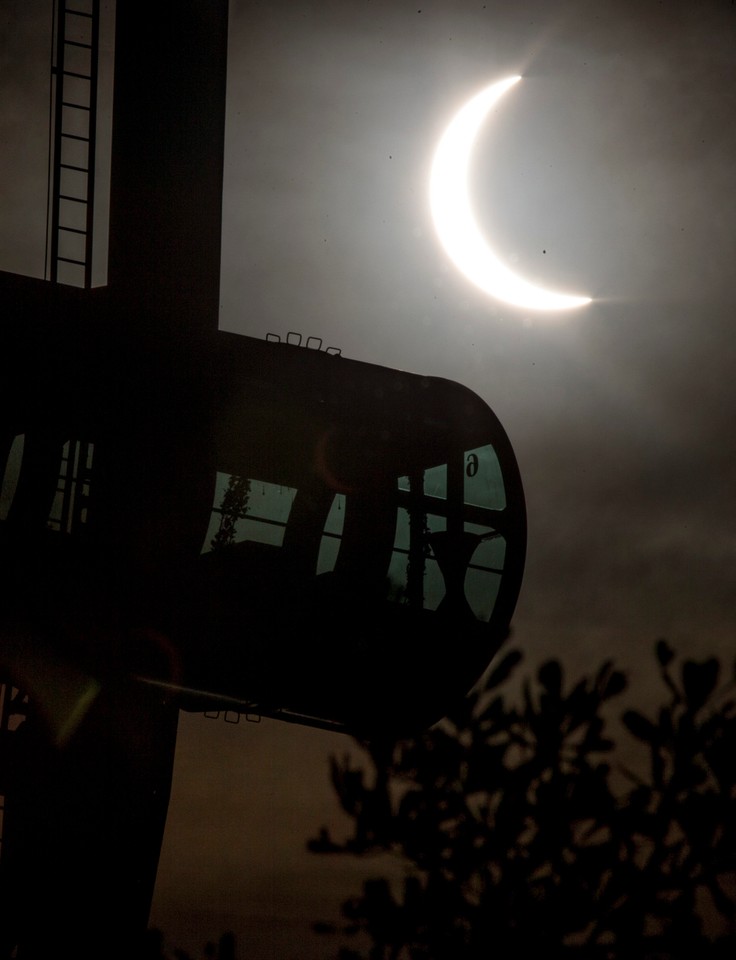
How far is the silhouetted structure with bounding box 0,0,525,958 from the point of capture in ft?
33.9

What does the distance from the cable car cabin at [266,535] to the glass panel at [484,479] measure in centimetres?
3

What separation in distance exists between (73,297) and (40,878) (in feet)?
23.2

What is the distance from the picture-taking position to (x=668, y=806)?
3.04 m

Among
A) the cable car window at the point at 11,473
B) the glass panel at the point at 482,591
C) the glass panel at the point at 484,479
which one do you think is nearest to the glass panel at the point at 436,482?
the glass panel at the point at 484,479

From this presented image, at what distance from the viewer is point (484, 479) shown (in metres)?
12.2

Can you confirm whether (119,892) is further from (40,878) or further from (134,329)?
(134,329)

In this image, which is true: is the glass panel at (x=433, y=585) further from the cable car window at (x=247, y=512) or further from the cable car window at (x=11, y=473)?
the cable car window at (x=11, y=473)

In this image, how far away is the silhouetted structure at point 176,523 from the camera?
1034cm

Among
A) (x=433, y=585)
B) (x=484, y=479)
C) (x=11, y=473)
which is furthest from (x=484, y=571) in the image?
(x=11, y=473)

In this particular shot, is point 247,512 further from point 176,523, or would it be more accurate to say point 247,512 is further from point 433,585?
point 433,585

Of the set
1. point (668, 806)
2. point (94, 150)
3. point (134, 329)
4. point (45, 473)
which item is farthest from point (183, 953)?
point (94, 150)

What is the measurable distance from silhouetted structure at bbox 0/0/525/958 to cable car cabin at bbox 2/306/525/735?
3 cm

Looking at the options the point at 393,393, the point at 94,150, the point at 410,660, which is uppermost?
the point at 94,150

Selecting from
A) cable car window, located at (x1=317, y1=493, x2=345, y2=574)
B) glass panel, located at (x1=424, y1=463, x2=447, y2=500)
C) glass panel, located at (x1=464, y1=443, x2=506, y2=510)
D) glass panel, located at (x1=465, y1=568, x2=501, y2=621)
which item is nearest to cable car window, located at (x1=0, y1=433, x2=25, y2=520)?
cable car window, located at (x1=317, y1=493, x2=345, y2=574)
